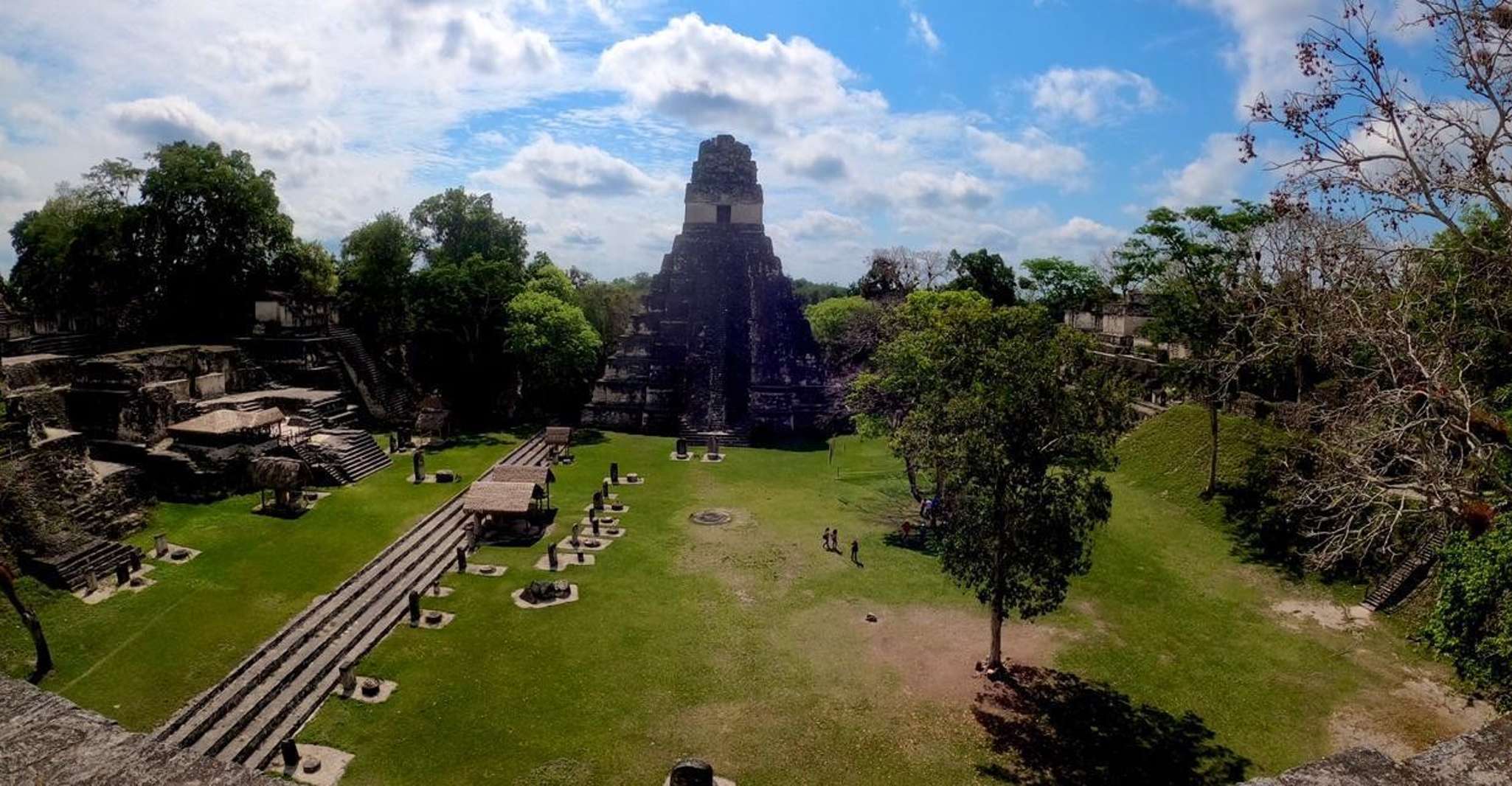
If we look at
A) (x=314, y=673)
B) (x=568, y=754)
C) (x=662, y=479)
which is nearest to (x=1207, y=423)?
(x=662, y=479)

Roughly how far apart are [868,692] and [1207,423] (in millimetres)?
22632

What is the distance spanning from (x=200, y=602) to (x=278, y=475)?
668 centimetres

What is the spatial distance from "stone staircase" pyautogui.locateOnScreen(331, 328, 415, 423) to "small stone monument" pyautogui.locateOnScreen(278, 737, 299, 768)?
90.9ft

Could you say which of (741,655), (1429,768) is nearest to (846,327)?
(741,655)

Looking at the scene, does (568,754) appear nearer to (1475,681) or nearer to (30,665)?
(30,665)

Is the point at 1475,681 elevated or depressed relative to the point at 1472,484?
depressed

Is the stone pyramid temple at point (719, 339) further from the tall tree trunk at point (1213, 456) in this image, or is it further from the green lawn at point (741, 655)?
the tall tree trunk at point (1213, 456)

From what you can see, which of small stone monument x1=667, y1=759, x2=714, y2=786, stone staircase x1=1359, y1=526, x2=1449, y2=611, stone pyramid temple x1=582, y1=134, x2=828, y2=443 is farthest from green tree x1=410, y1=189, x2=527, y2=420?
stone staircase x1=1359, y1=526, x2=1449, y2=611

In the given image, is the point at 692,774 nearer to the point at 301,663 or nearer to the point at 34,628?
the point at 301,663

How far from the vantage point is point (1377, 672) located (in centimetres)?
1819

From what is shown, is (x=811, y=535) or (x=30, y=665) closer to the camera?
(x=30, y=665)

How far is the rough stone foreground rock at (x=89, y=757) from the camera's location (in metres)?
5.03

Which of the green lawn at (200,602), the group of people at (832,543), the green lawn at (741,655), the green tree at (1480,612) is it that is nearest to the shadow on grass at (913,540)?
the green lawn at (741,655)

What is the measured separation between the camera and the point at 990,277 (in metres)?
56.0
